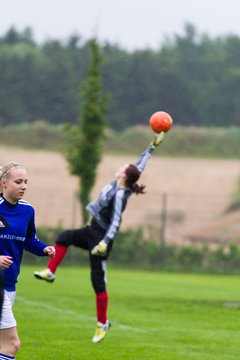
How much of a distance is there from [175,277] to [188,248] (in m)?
5.39

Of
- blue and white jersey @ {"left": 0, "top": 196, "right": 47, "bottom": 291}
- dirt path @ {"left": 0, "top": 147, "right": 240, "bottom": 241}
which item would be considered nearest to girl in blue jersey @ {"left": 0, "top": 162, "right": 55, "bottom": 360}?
blue and white jersey @ {"left": 0, "top": 196, "right": 47, "bottom": 291}

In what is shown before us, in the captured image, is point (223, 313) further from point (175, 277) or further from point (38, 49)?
point (38, 49)

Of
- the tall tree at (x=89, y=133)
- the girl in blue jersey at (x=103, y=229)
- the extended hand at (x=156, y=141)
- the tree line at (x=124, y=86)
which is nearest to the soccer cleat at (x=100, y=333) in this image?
the girl in blue jersey at (x=103, y=229)

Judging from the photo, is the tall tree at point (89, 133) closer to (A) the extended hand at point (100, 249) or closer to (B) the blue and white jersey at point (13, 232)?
(A) the extended hand at point (100, 249)

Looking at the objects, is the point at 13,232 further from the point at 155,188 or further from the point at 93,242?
the point at 155,188

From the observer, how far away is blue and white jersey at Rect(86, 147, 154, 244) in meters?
12.4

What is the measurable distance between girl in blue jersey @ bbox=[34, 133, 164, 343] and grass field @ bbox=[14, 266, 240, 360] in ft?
1.86

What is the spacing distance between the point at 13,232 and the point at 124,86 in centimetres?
7064

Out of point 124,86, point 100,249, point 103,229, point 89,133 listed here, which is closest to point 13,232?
point 100,249

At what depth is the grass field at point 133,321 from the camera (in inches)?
473

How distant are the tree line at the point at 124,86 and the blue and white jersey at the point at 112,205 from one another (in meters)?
60.0

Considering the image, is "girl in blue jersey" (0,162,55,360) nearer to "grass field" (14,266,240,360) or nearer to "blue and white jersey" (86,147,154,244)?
"grass field" (14,266,240,360)

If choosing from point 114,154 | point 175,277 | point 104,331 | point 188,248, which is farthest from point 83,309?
point 114,154

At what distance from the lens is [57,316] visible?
15.8 meters
